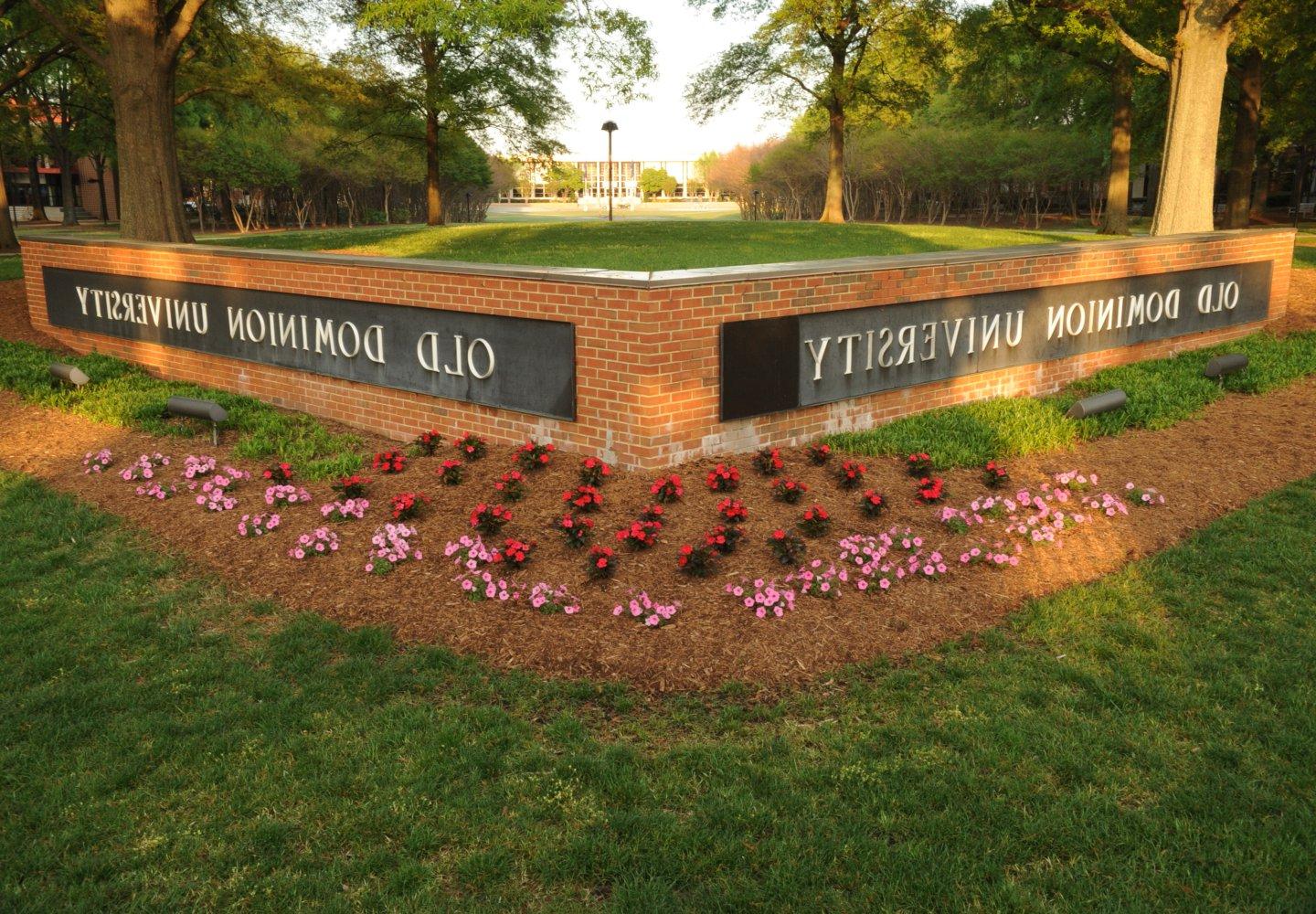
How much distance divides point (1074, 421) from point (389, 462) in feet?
18.4

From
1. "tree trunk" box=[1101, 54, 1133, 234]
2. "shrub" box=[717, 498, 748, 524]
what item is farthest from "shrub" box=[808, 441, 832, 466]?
"tree trunk" box=[1101, 54, 1133, 234]

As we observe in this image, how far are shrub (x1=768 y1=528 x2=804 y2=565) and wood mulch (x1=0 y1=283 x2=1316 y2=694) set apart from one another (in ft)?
0.23

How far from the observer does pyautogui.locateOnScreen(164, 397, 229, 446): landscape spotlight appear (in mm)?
8703

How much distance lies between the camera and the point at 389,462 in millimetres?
7703

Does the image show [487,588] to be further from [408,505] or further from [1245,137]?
[1245,137]

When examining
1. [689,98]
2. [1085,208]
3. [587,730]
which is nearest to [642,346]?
[587,730]

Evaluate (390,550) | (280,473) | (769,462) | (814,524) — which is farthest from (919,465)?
(280,473)

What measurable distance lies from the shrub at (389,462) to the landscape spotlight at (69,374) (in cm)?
451

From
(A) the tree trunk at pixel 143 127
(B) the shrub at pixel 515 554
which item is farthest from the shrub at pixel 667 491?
(A) the tree trunk at pixel 143 127

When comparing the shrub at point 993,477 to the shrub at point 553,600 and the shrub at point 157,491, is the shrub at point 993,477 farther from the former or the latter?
the shrub at point 157,491

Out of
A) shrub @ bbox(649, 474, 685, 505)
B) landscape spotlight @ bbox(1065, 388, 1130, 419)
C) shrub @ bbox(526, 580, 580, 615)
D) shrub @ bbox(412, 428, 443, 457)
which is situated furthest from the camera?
landscape spotlight @ bbox(1065, 388, 1130, 419)

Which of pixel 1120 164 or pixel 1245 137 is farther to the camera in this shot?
pixel 1120 164

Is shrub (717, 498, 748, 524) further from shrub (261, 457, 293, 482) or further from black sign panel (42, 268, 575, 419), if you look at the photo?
shrub (261, 457, 293, 482)

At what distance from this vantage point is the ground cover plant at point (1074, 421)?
797 cm
